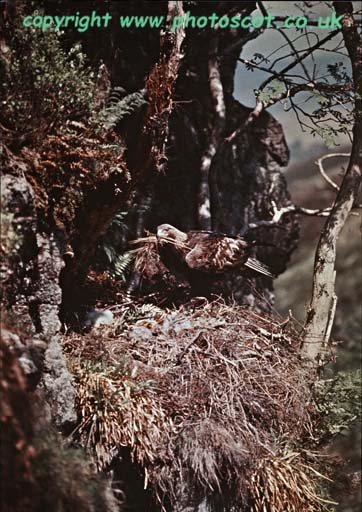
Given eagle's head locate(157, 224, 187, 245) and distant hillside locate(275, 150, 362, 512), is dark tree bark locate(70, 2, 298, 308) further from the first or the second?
distant hillside locate(275, 150, 362, 512)

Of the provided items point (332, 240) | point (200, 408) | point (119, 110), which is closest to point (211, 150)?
point (332, 240)

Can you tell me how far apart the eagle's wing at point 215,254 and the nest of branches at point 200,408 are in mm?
293

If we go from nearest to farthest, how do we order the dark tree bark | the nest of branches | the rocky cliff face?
1. the rocky cliff face
2. the nest of branches
3. the dark tree bark

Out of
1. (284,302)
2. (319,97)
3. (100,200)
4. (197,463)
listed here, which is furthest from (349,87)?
(284,302)

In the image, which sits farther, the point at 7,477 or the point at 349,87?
the point at 349,87

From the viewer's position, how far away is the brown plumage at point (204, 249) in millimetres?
3543

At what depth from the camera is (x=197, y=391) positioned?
111 inches

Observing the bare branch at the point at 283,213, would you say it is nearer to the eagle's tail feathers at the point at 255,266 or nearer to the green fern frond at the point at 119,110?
the eagle's tail feathers at the point at 255,266

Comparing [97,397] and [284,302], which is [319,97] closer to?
[97,397]

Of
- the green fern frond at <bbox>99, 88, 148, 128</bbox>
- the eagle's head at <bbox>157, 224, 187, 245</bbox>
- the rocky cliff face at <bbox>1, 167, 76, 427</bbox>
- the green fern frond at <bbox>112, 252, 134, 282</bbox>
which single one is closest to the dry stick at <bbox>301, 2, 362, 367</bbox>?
the eagle's head at <bbox>157, 224, 187, 245</bbox>

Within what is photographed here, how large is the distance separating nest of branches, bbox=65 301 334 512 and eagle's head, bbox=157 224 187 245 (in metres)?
0.44

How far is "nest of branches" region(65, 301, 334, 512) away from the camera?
2.59m

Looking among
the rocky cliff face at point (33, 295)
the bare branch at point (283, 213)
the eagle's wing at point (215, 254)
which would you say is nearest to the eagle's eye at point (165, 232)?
the eagle's wing at point (215, 254)

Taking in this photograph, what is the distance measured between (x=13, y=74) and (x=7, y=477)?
1.46m
